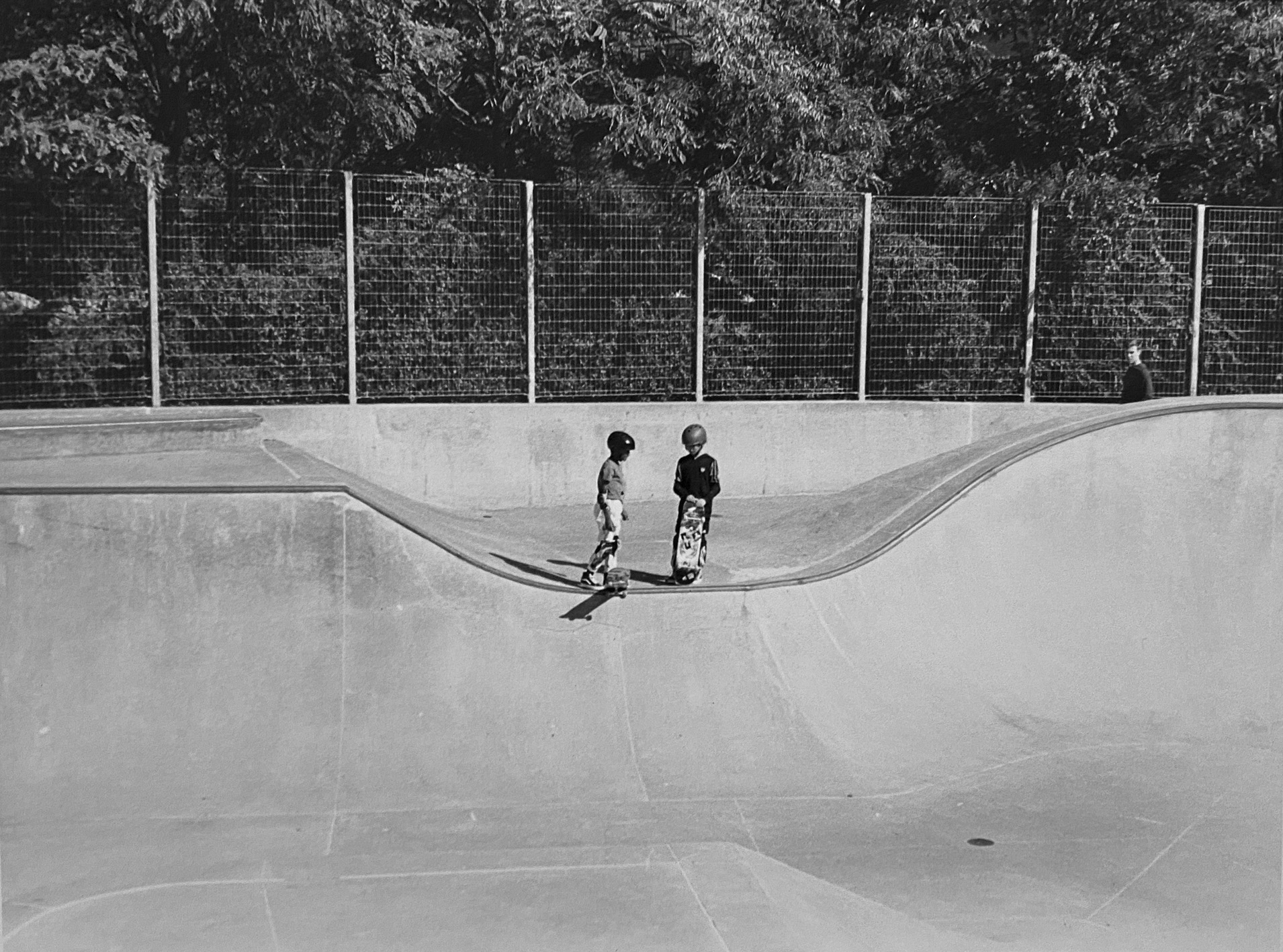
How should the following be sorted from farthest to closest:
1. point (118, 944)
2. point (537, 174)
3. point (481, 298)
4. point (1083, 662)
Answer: point (537, 174) < point (481, 298) < point (1083, 662) < point (118, 944)

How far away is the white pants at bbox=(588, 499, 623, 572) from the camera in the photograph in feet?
28.9

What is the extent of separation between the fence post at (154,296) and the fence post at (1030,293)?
9.15 metres

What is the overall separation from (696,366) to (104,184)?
20.0 ft

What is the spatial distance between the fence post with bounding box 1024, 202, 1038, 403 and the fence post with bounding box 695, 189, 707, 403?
3.68m

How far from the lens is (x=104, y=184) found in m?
12.0

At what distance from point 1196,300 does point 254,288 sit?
10112mm

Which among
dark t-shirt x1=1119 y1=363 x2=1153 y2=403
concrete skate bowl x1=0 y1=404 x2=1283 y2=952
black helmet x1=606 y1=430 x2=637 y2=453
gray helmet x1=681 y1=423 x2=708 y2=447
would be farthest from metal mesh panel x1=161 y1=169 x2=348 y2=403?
Answer: dark t-shirt x1=1119 y1=363 x2=1153 y2=403

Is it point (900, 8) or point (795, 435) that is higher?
point (900, 8)

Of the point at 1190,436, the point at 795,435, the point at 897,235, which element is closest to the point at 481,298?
the point at 795,435

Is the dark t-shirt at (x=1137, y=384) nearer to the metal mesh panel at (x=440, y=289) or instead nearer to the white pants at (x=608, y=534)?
the metal mesh panel at (x=440, y=289)

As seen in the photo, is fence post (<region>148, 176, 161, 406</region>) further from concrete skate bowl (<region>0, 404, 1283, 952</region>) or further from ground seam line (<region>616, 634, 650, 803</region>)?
ground seam line (<region>616, 634, 650, 803</region>)

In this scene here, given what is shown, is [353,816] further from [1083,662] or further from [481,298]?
[481,298]

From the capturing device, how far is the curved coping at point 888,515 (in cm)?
813

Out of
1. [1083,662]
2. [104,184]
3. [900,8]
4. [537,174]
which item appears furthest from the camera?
[900,8]
